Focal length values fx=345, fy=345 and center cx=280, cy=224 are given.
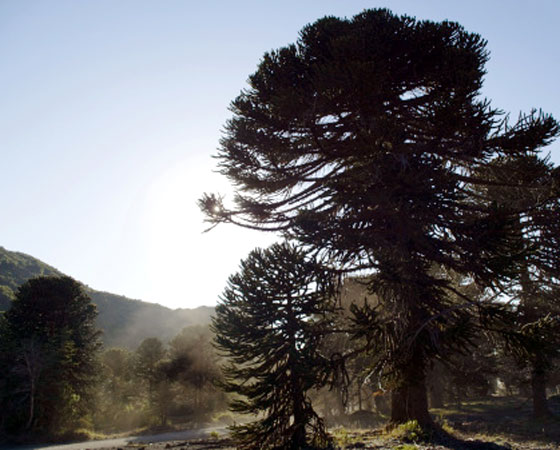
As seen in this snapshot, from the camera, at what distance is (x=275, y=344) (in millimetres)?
8094

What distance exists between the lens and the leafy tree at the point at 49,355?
777 inches

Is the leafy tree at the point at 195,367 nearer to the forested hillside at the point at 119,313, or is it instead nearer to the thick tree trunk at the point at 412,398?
the thick tree trunk at the point at 412,398

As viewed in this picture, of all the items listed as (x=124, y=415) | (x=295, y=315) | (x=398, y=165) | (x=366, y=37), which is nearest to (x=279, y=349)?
(x=295, y=315)

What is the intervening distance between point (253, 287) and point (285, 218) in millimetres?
2036

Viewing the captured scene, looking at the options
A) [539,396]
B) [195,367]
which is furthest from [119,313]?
[539,396]

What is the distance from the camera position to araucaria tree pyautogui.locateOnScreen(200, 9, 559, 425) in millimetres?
7059

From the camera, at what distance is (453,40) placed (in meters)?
8.46

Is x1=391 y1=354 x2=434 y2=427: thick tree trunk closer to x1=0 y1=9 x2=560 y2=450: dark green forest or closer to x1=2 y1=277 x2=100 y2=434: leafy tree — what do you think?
x1=0 y1=9 x2=560 y2=450: dark green forest

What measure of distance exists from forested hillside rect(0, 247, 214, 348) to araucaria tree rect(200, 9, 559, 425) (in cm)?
6331

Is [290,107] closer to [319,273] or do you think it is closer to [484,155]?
[319,273]

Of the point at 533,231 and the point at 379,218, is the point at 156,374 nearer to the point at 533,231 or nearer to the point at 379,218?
the point at 379,218

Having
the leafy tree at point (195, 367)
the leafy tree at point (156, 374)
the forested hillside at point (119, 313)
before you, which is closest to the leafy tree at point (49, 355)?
the leafy tree at point (156, 374)

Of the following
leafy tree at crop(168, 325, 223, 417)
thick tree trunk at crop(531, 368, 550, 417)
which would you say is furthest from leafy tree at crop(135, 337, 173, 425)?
thick tree trunk at crop(531, 368, 550, 417)

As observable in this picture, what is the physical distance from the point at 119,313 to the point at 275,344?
268 feet
